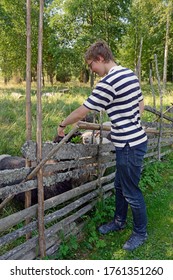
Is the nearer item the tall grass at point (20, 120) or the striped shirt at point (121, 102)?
the striped shirt at point (121, 102)

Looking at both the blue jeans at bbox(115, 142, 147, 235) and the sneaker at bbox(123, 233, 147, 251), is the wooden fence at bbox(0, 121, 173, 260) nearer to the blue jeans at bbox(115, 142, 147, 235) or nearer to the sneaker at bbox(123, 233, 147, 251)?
the blue jeans at bbox(115, 142, 147, 235)

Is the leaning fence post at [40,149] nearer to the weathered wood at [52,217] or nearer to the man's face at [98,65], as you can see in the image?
the weathered wood at [52,217]

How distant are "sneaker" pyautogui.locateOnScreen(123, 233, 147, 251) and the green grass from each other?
4cm

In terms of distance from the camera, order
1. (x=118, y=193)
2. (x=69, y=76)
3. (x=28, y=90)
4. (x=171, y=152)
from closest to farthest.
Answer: (x=28, y=90) → (x=118, y=193) → (x=171, y=152) → (x=69, y=76)

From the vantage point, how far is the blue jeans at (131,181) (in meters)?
2.80

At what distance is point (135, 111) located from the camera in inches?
107

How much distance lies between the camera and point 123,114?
8.76 feet

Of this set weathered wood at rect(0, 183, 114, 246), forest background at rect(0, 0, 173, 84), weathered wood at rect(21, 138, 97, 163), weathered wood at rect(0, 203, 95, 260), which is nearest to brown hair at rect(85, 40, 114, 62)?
weathered wood at rect(21, 138, 97, 163)

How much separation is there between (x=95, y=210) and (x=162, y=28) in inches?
729

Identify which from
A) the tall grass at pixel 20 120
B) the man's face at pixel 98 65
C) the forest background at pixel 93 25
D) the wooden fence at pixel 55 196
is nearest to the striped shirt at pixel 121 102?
the man's face at pixel 98 65

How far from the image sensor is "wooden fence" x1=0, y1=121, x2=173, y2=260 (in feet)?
7.95

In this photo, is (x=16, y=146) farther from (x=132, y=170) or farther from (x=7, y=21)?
(x=7, y=21)

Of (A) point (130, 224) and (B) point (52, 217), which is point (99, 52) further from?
(A) point (130, 224)

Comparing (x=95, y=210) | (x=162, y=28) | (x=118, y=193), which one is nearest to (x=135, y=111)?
(x=118, y=193)
